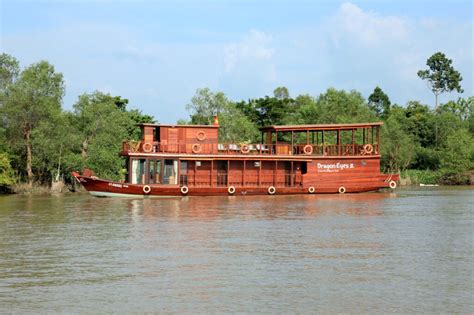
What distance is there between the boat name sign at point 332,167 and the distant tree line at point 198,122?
13042 millimetres

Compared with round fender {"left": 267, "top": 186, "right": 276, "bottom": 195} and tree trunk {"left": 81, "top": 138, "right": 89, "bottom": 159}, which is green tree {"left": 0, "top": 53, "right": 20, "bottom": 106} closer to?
tree trunk {"left": 81, "top": 138, "right": 89, "bottom": 159}

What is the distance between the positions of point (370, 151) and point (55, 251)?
74.6ft

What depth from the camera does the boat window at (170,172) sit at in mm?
34438

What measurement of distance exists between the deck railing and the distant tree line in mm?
8188

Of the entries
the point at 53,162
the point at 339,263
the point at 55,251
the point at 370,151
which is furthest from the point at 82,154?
the point at 339,263

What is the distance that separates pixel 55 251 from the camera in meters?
Answer: 17.3

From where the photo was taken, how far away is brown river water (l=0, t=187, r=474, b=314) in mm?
12250

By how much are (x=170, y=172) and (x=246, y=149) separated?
4.08 m

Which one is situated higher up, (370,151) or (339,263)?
(370,151)

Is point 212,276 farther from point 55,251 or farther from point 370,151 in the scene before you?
point 370,151

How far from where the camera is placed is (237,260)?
52.7 ft

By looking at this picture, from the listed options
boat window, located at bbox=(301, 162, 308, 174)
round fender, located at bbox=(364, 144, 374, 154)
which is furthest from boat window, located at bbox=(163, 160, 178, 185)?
round fender, located at bbox=(364, 144, 374, 154)

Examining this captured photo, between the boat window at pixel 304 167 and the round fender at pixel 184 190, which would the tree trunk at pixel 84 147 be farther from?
the boat window at pixel 304 167

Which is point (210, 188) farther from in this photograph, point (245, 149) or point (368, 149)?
point (368, 149)
